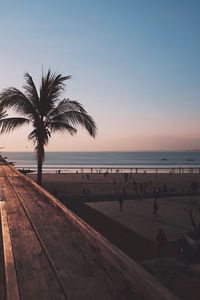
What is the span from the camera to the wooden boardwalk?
2.93 meters

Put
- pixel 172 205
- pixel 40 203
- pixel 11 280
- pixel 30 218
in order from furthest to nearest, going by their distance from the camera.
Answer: pixel 172 205 → pixel 40 203 → pixel 30 218 → pixel 11 280

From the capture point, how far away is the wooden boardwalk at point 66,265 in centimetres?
293

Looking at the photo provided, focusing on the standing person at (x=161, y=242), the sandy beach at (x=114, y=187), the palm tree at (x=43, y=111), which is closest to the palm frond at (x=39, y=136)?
the palm tree at (x=43, y=111)

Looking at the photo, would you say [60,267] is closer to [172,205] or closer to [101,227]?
[101,227]

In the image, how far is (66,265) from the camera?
12.1 ft

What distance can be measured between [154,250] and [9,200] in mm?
7191

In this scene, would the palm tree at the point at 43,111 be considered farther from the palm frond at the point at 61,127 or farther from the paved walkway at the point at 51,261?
the paved walkway at the point at 51,261

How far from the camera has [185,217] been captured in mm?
20000

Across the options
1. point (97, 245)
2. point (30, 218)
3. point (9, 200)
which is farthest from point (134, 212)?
point (97, 245)

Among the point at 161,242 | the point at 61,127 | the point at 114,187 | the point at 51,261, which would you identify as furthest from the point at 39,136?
the point at 114,187

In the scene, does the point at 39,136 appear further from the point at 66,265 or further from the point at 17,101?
the point at 66,265

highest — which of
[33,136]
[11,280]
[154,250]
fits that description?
[33,136]

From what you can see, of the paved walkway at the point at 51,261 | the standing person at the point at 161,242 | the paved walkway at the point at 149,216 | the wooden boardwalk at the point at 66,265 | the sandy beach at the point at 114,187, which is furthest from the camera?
the sandy beach at the point at 114,187

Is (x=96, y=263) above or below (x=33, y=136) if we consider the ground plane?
below
